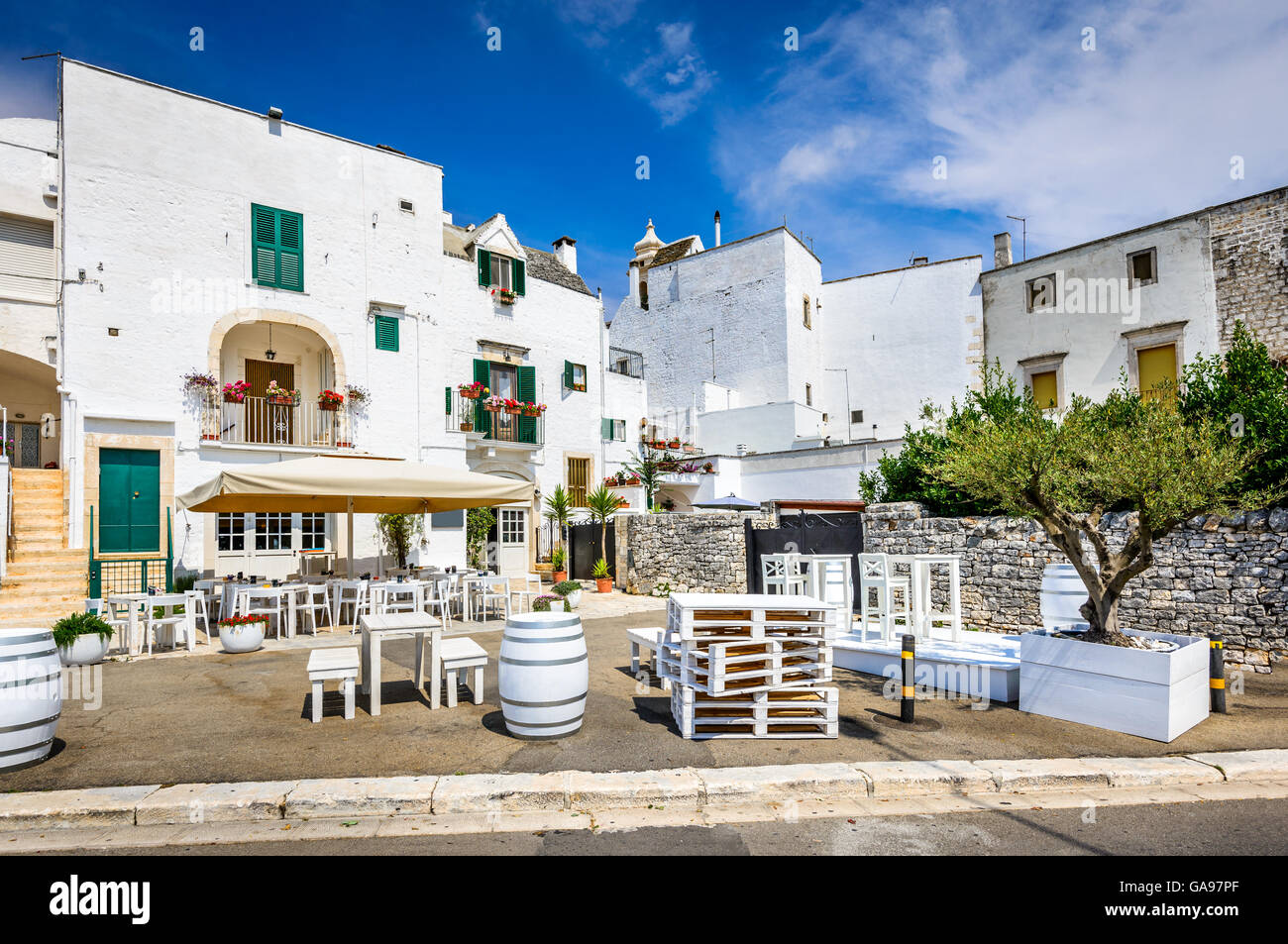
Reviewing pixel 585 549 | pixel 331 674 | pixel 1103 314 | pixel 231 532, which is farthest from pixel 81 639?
pixel 1103 314

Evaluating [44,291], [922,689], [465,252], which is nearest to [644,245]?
[465,252]

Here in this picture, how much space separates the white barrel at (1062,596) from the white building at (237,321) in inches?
363

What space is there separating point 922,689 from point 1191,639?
2248mm

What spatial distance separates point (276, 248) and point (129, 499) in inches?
223

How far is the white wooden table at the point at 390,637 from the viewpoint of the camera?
232 inches

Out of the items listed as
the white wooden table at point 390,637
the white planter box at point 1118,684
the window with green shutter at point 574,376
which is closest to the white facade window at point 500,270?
the window with green shutter at point 574,376

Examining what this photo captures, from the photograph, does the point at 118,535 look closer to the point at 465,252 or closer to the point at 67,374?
the point at 67,374

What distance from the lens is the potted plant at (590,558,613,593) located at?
16.5 metres

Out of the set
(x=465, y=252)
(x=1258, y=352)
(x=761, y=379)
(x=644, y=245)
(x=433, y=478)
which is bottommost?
(x=433, y=478)

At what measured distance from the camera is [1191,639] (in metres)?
5.98

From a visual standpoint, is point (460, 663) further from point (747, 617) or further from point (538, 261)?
point (538, 261)

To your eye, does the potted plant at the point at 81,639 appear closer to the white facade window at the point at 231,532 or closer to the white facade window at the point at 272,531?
the white facade window at the point at 231,532
